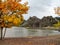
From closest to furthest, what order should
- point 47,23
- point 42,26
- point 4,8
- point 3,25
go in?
point 4,8 → point 3,25 → point 47,23 → point 42,26

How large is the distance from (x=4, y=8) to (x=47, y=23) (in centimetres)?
11869

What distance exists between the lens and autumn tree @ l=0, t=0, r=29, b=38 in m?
36.3

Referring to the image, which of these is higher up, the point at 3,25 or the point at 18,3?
the point at 18,3

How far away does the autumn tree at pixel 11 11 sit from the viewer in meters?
36.3

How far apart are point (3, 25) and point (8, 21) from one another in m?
1.27

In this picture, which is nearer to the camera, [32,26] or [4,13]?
[4,13]

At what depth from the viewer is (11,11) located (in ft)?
122

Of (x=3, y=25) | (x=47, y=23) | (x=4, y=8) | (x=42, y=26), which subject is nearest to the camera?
(x=4, y=8)

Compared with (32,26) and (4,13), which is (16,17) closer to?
(4,13)

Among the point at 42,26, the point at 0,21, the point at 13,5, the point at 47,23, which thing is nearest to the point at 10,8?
the point at 13,5

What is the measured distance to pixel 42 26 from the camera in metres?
164

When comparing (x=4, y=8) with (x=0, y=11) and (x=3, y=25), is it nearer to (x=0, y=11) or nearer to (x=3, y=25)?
(x=0, y=11)

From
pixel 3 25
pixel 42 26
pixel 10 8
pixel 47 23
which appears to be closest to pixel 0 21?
pixel 3 25

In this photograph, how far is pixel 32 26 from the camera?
174125 millimetres
